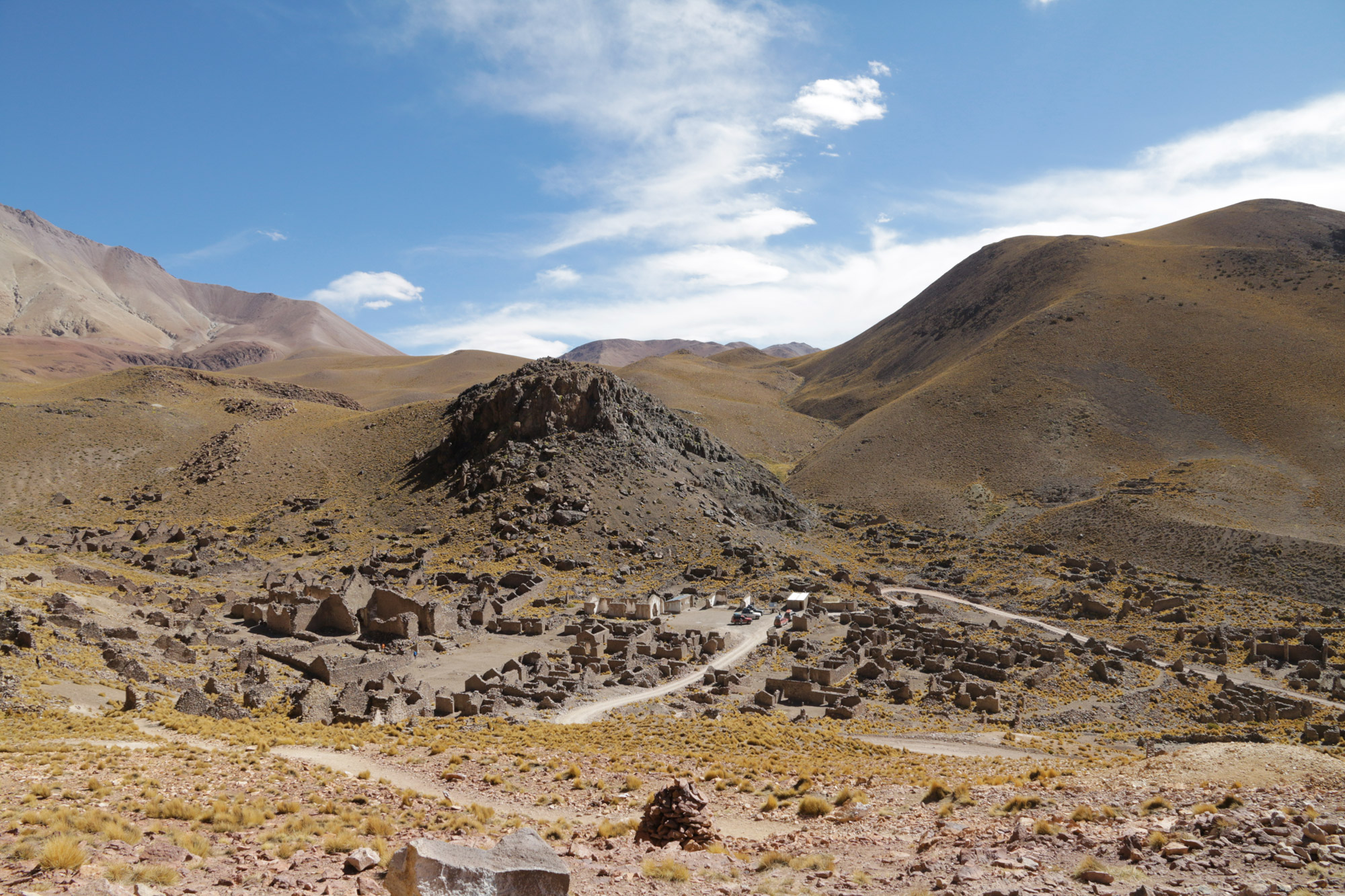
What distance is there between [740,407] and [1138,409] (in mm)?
59306

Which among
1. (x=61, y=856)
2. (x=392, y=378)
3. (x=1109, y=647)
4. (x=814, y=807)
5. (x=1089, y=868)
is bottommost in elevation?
(x=1109, y=647)

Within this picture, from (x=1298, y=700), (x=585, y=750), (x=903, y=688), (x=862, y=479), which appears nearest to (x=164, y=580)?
(x=585, y=750)

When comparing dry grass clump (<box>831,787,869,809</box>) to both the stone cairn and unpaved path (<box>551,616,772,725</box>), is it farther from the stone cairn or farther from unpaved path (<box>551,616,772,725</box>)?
unpaved path (<box>551,616,772,725</box>)

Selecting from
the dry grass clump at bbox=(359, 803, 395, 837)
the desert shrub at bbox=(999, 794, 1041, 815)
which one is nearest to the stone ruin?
the dry grass clump at bbox=(359, 803, 395, 837)

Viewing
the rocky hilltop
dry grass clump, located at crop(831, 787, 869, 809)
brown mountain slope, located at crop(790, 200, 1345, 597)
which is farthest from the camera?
the rocky hilltop

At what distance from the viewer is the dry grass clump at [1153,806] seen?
12.6 m

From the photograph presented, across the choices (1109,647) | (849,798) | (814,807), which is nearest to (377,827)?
(814,807)

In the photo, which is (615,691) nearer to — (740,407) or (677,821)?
(677,821)

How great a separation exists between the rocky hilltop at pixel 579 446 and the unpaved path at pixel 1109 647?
18106 mm

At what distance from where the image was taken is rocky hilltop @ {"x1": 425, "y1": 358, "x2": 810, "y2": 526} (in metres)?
64.9

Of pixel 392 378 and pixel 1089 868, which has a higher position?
pixel 392 378

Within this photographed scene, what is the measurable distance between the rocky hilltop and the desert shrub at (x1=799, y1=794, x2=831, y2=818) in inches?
1865

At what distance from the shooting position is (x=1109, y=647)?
40.0 m

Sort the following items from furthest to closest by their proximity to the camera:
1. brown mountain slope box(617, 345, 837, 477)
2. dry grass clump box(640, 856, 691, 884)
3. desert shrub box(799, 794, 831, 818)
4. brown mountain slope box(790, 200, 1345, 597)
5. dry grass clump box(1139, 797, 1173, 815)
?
brown mountain slope box(617, 345, 837, 477) → brown mountain slope box(790, 200, 1345, 597) → desert shrub box(799, 794, 831, 818) → dry grass clump box(1139, 797, 1173, 815) → dry grass clump box(640, 856, 691, 884)
